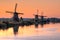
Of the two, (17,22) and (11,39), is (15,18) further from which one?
(11,39)

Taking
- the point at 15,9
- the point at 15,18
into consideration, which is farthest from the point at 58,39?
the point at 15,9

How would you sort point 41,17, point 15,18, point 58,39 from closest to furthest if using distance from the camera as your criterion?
point 58,39
point 15,18
point 41,17

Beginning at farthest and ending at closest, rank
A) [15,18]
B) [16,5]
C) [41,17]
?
1. [41,17]
2. [16,5]
3. [15,18]

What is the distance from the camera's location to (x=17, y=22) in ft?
257

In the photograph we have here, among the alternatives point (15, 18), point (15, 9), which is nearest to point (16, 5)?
point (15, 9)

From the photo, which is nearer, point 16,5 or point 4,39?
point 4,39

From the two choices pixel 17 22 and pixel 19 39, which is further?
pixel 17 22

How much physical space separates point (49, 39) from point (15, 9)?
4728cm

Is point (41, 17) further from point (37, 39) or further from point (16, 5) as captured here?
point (37, 39)

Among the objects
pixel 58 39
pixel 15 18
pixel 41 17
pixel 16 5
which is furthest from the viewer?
pixel 41 17

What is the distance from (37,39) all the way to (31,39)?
2.14ft

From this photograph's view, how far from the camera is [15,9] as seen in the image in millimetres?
79375

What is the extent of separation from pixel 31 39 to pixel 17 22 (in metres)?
45.4

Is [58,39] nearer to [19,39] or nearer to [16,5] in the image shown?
[19,39]
